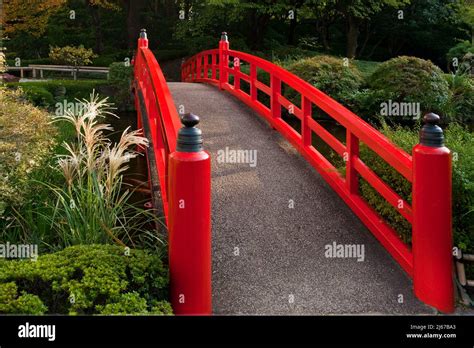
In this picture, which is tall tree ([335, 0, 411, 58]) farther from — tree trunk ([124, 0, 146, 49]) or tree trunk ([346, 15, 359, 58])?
tree trunk ([124, 0, 146, 49])

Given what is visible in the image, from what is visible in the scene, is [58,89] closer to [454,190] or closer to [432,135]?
[454,190]

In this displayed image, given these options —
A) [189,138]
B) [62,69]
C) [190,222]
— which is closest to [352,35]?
[62,69]

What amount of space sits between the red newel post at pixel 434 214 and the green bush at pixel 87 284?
1671 mm

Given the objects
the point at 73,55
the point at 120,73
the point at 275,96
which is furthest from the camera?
the point at 73,55

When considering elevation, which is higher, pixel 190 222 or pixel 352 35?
pixel 352 35

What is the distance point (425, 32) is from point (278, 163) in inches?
724

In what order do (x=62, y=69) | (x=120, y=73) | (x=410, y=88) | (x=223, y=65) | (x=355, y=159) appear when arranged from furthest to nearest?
(x=62, y=69) < (x=120, y=73) < (x=410, y=88) < (x=223, y=65) < (x=355, y=159)

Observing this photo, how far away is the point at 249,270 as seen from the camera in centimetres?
430

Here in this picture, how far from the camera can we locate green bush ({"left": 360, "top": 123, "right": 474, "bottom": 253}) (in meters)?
4.29

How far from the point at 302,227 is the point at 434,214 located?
1362 millimetres

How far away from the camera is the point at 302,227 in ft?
16.2

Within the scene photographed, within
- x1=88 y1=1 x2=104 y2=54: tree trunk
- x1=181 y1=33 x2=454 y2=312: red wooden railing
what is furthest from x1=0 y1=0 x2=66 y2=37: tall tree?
x1=181 y1=33 x2=454 y2=312: red wooden railing

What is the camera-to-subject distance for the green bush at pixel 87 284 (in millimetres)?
3283

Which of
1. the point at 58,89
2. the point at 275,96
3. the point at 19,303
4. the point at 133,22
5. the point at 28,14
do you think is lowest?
the point at 58,89
